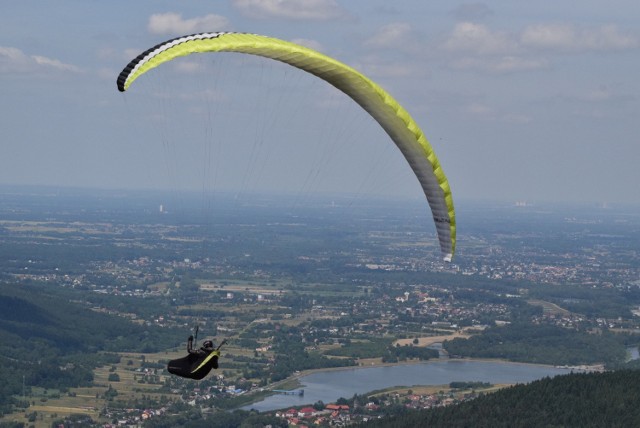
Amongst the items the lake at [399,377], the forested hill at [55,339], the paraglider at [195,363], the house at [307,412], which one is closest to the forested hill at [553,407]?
the house at [307,412]

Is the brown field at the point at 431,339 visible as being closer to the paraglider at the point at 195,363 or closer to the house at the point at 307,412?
the house at the point at 307,412

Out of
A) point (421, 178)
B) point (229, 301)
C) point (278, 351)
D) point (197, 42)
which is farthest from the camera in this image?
point (229, 301)

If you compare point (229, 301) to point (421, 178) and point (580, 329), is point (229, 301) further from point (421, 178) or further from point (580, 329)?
point (421, 178)

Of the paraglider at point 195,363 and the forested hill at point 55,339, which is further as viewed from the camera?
the forested hill at point 55,339

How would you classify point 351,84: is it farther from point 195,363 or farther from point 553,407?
point 553,407

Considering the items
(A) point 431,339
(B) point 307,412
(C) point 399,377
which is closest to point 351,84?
(B) point 307,412

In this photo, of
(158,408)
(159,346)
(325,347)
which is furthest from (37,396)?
(325,347)
